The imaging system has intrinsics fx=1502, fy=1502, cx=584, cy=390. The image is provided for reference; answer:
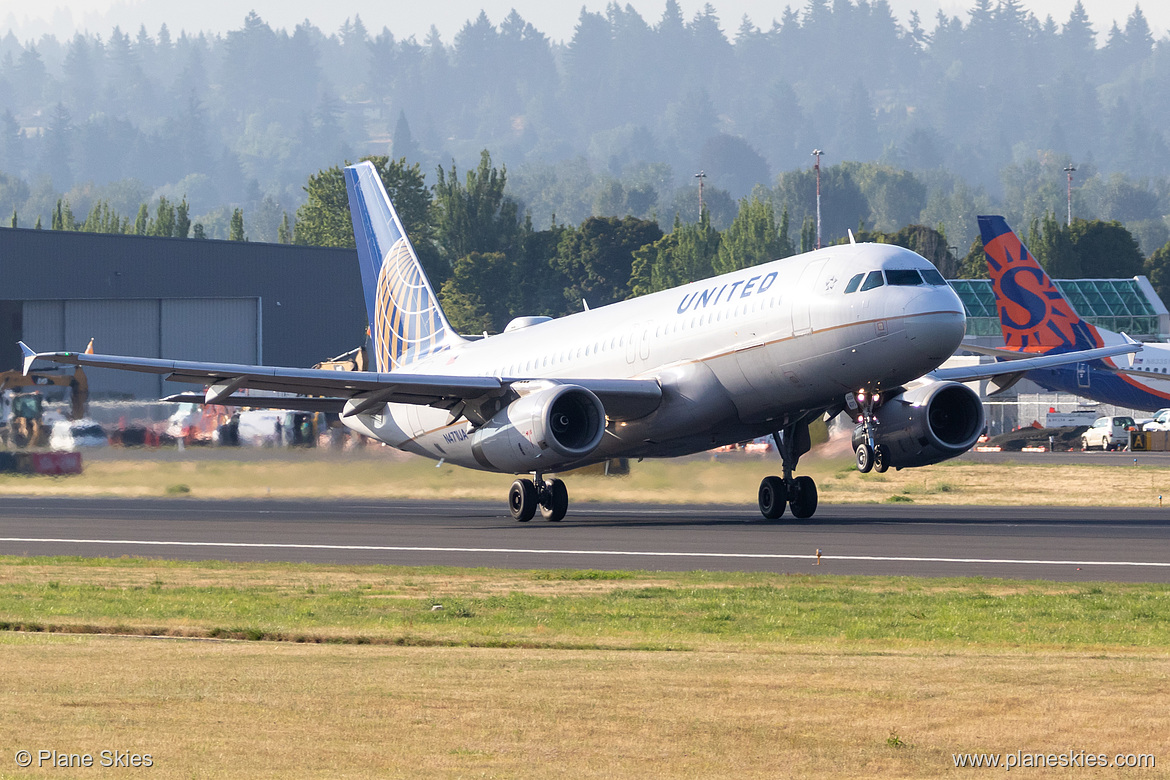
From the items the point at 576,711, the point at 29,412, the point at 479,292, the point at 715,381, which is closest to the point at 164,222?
the point at 479,292

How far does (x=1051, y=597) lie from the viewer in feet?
65.9

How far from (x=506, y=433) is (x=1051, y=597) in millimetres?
16236

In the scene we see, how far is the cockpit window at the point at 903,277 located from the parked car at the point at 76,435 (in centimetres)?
2874

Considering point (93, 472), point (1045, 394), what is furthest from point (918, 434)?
point (1045, 394)

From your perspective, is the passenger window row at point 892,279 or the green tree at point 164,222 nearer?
the passenger window row at point 892,279

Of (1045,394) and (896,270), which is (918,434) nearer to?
(896,270)

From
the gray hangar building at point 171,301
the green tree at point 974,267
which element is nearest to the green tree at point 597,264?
the green tree at point 974,267

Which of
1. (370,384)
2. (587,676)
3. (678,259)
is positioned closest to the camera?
(587,676)

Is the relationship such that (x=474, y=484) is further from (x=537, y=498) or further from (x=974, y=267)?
(x=974, y=267)

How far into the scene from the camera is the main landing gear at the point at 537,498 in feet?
119

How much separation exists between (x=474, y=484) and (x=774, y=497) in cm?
1181

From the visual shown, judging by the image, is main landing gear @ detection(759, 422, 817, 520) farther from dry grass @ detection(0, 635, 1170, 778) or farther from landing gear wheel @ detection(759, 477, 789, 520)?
dry grass @ detection(0, 635, 1170, 778)

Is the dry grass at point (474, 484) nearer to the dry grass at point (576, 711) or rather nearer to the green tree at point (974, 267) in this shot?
the dry grass at point (576, 711)

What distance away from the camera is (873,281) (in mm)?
31141
